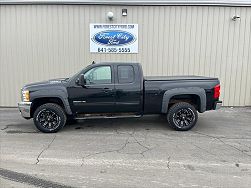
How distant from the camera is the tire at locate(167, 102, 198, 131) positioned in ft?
24.5

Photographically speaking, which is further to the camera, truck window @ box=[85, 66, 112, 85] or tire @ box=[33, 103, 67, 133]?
truck window @ box=[85, 66, 112, 85]

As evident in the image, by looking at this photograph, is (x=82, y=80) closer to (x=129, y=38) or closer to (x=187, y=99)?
(x=187, y=99)

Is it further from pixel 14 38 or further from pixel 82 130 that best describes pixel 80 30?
pixel 82 130

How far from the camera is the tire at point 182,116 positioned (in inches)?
294

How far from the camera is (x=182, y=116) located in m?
7.52

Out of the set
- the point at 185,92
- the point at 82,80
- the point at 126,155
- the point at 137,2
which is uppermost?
the point at 137,2

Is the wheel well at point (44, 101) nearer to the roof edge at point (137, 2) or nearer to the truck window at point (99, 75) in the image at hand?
the truck window at point (99, 75)

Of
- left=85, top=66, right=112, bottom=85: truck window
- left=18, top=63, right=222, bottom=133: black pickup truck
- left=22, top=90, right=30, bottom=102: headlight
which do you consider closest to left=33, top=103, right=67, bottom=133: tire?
left=18, top=63, right=222, bottom=133: black pickup truck

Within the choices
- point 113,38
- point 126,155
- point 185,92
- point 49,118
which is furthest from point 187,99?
point 113,38

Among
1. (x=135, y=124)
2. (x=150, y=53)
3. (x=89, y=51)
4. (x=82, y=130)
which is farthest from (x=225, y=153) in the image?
(x=89, y=51)

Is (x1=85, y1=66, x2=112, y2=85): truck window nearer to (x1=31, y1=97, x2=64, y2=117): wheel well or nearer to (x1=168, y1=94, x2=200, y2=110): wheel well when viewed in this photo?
(x1=31, y1=97, x2=64, y2=117): wheel well

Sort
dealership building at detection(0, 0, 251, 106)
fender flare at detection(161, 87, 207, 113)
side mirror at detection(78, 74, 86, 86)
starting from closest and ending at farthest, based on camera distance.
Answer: side mirror at detection(78, 74, 86, 86) → fender flare at detection(161, 87, 207, 113) → dealership building at detection(0, 0, 251, 106)

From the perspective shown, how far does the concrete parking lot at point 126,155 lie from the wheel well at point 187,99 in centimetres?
67

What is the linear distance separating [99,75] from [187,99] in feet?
8.17
